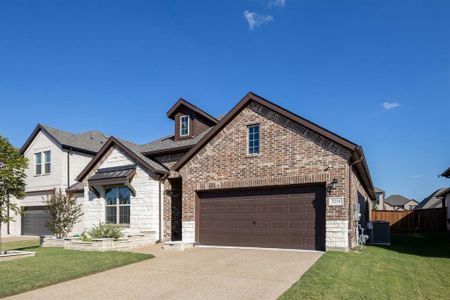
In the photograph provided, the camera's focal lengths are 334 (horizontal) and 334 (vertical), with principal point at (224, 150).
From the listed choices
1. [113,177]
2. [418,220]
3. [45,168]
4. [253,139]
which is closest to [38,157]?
[45,168]

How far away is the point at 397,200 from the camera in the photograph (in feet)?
276

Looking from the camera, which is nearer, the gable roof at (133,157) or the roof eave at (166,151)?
the gable roof at (133,157)

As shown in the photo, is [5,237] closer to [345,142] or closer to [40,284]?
[40,284]

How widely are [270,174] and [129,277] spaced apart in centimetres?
667

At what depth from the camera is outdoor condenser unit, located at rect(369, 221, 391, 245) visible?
15.8 meters

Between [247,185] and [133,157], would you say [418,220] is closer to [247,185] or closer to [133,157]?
[247,185]

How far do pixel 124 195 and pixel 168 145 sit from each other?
3631mm

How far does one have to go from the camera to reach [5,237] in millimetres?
24547

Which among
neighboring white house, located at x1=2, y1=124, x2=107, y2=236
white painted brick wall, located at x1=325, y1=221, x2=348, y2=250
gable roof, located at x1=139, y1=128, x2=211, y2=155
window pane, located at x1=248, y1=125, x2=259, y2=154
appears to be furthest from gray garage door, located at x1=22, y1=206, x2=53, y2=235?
white painted brick wall, located at x1=325, y1=221, x2=348, y2=250

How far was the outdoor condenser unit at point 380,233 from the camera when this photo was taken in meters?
15.8

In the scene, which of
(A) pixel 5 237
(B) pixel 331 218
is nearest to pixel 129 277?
(B) pixel 331 218

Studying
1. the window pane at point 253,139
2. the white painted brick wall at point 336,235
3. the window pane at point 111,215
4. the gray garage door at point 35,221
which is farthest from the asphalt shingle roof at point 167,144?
the gray garage door at point 35,221

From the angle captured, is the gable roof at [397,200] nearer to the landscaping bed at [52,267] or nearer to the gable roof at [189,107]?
the gable roof at [189,107]

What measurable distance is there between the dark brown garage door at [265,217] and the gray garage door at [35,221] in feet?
49.5
